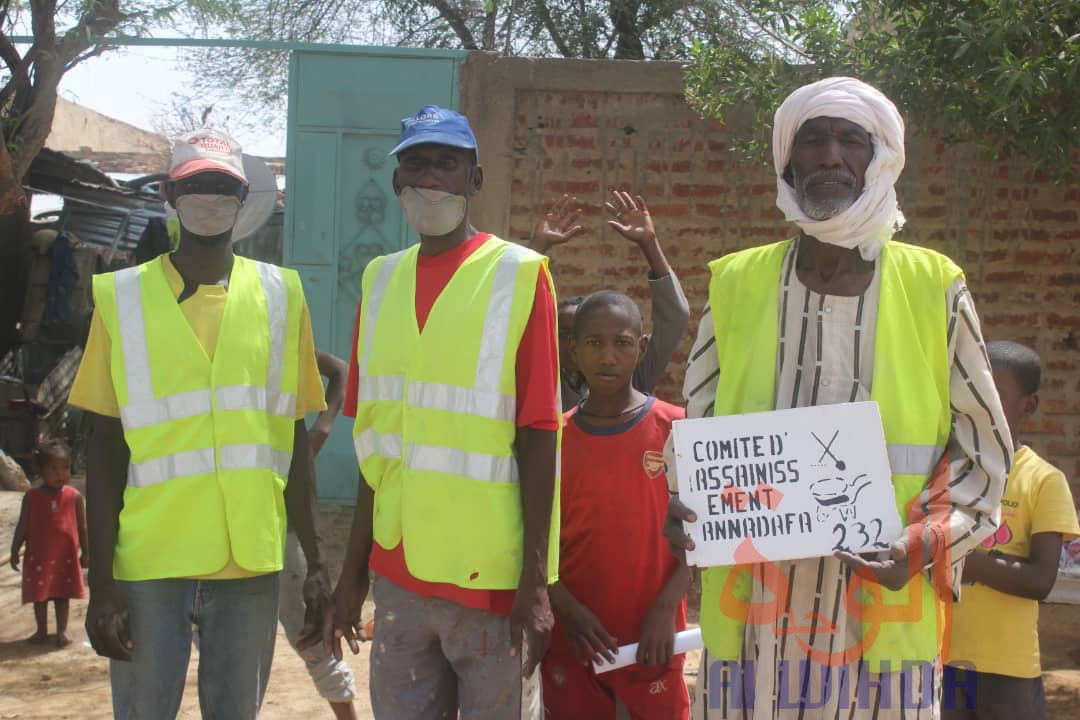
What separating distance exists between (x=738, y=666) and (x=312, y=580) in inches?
50.7

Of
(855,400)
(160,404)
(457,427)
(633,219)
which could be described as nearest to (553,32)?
(633,219)

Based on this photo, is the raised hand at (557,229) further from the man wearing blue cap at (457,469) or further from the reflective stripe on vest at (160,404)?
the reflective stripe on vest at (160,404)

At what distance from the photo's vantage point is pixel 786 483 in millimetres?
2568

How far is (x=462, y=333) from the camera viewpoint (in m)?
2.99

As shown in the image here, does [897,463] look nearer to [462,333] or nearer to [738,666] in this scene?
[738,666]

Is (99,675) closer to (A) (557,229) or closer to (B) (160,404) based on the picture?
(B) (160,404)

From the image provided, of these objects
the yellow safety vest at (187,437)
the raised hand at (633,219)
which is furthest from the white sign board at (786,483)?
the raised hand at (633,219)

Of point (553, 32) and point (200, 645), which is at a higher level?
point (553, 32)

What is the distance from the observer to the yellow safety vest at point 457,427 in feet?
9.57

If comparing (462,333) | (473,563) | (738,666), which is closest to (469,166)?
(462,333)

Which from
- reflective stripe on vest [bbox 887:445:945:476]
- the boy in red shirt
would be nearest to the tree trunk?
the boy in red shirt

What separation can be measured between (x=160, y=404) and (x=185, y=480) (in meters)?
0.22

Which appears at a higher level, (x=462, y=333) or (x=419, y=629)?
(x=462, y=333)

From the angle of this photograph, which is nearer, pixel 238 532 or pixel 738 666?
pixel 738 666
